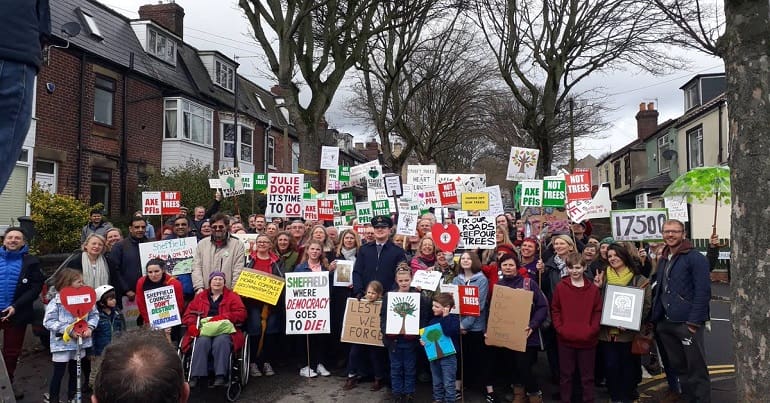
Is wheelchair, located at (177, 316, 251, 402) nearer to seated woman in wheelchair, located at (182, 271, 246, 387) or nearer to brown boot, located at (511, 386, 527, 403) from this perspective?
seated woman in wheelchair, located at (182, 271, 246, 387)

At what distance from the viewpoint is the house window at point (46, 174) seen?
1664 cm

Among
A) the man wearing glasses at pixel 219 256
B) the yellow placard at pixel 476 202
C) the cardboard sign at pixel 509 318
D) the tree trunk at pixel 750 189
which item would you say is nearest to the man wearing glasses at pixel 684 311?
the tree trunk at pixel 750 189

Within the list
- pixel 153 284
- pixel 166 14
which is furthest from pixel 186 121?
pixel 153 284

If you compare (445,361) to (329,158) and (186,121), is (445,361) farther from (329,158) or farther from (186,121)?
(186,121)

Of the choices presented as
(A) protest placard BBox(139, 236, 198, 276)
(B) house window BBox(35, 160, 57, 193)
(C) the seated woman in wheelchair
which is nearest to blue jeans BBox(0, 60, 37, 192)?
(C) the seated woman in wheelchair

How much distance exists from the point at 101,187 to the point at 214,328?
15443 millimetres

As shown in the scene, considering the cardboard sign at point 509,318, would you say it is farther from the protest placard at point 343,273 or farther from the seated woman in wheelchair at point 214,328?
the seated woman in wheelchair at point 214,328

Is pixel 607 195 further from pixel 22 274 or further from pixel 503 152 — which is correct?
pixel 503 152

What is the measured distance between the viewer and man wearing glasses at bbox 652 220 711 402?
19.1ft

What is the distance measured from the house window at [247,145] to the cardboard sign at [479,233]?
2312cm

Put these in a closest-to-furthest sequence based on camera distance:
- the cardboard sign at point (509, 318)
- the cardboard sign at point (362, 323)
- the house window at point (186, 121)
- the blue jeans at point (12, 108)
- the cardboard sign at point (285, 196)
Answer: the blue jeans at point (12, 108) → the cardboard sign at point (509, 318) → the cardboard sign at point (362, 323) → the cardboard sign at point (285, 196) → the house window at point (186, 121)

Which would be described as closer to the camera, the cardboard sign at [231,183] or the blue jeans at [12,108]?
the blue jeans at [12,108]

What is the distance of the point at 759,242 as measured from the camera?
14.9ft

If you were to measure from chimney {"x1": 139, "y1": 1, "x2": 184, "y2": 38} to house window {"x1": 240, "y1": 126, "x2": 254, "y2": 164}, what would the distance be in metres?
5.64
